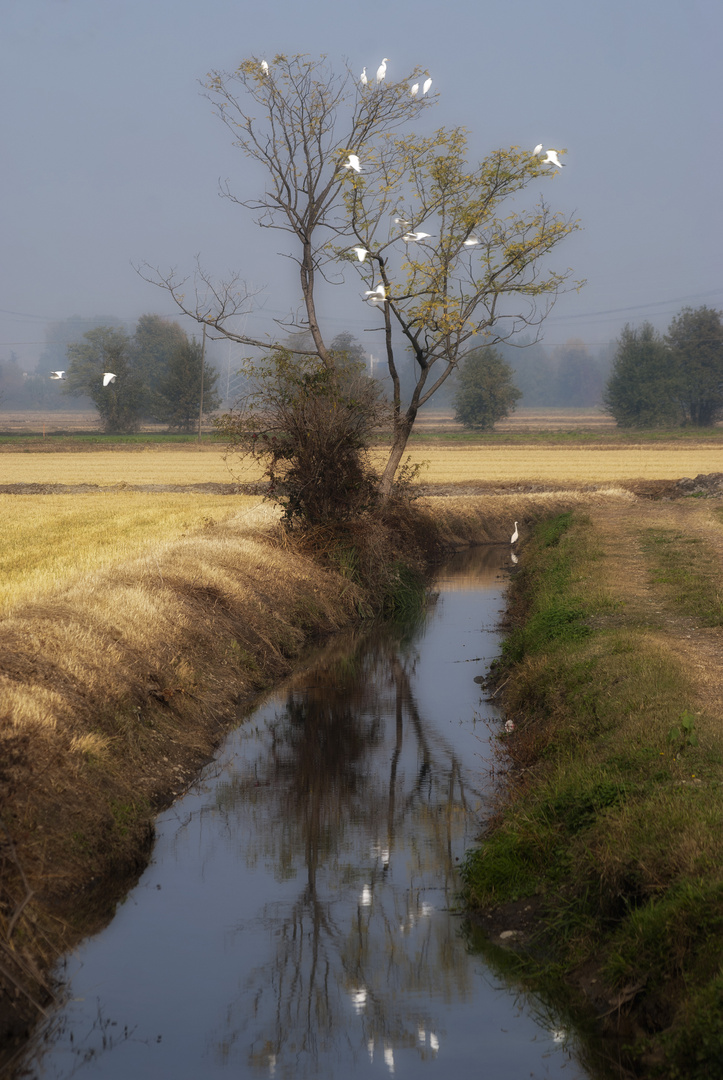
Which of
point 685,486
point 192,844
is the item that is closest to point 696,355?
point 685,486

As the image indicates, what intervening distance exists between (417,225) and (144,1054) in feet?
63.2

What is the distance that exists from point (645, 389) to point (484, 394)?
1500 centimetres

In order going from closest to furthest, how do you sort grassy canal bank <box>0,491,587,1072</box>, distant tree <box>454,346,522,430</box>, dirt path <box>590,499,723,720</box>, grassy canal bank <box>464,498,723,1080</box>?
grassy canal bank <box>464,498,723,1080</box>, grassy canal bank <box>0,491,587,1072</box>, dirt path <box>590,499,723,720</box>, distant tree <box>454,346,522,430</box>

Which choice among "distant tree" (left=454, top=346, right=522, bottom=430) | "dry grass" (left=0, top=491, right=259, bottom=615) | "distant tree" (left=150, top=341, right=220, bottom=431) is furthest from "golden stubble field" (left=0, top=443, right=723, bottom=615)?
"distant tree" (left=454, top=346, right=522, bottom=430)

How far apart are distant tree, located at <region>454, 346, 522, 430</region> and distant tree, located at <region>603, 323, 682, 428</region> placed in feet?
31.7

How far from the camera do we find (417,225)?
21734mm

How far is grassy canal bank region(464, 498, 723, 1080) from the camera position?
4.94m

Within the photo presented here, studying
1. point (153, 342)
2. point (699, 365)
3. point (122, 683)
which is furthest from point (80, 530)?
point (153, 342)

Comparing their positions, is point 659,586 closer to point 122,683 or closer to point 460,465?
point 122,683

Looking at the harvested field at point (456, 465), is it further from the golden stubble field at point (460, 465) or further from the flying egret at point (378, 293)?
the flying egret at point (378, 293)

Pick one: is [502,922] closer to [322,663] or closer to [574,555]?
[322,663]

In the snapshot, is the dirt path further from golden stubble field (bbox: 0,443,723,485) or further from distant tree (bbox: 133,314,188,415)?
distant tree (bbox: 133,314,188,415)

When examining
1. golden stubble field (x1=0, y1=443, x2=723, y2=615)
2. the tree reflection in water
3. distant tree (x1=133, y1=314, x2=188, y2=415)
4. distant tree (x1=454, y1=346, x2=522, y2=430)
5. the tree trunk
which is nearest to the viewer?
the tree reflection in water

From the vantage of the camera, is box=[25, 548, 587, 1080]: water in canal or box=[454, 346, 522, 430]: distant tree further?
box=[454, 346, 522, 430]: distant tree
